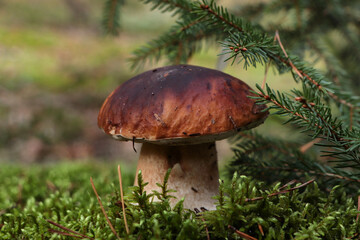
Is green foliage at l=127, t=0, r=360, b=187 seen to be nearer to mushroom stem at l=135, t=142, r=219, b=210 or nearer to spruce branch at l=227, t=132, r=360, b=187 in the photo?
spruce branch at l=227, t=132, r=360, b=187

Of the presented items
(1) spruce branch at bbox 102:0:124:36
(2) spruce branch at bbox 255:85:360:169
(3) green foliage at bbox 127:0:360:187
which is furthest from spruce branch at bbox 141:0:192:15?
(2) spruce branch at bbox 255:85:360:169

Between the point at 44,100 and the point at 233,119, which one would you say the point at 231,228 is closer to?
the point at 233,119

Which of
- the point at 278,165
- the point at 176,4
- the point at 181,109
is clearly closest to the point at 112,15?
the point at 176,4

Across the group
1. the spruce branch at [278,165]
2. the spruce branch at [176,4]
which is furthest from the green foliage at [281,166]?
the spruce branch at [176,4]

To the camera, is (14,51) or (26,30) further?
(26,30)

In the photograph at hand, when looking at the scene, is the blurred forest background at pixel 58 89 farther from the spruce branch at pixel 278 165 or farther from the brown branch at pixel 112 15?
the spruce branch at pixel 278 165

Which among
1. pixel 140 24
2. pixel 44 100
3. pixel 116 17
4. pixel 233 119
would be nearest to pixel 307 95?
pixel 233 119

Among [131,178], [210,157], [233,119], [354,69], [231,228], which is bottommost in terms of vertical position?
[131,178]
